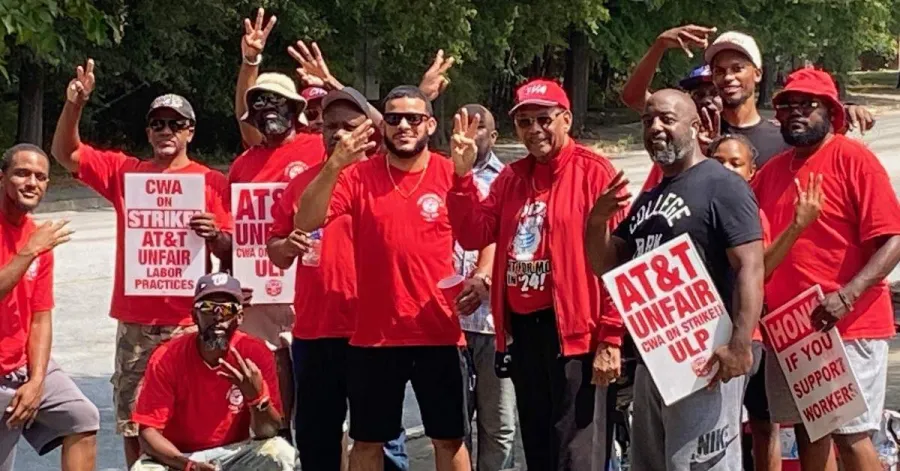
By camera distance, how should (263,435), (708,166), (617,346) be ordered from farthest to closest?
(263,435)
(617,346)
(708,166)

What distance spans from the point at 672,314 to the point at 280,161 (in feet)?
8.58

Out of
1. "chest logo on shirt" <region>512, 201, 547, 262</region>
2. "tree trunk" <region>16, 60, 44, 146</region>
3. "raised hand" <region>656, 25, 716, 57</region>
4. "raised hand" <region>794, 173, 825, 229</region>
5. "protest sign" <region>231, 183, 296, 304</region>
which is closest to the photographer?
"raised hand" <region>794, 173, 825, 229</region>

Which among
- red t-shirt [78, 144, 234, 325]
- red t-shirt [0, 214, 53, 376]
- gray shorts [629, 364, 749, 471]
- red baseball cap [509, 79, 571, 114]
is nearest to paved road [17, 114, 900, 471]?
red t-shirt [78, 144, 234, 325]

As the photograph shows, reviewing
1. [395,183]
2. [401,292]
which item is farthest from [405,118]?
[401,292]

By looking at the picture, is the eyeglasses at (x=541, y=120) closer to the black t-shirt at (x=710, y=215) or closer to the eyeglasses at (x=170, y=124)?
the black t-shirt at (x=710, y=215)

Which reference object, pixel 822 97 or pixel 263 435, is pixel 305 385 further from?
pixel 822 97

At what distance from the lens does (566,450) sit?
19.9 feet

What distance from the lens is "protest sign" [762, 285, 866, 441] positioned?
237 inches

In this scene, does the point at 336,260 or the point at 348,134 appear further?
the point at 336,260

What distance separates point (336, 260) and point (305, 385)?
639 millimetres

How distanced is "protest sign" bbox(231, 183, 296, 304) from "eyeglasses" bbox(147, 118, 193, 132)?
43cm

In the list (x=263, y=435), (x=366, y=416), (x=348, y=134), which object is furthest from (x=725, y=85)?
(x=263, y=435)

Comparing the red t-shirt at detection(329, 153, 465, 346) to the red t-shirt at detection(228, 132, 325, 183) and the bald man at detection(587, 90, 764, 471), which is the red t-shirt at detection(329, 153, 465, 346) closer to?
the red t-shirt at detection(228, 132, 325, 183)

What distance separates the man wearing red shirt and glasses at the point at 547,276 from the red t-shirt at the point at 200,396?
1.16 meters
